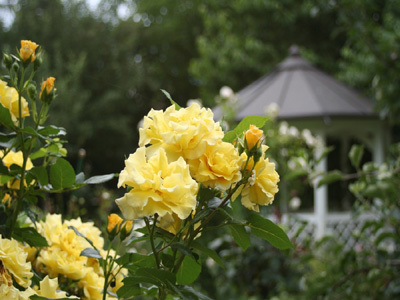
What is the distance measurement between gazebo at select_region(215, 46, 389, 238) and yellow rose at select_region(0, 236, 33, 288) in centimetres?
577

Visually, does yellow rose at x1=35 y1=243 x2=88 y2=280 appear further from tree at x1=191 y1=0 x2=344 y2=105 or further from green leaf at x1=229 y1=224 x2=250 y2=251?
tree at x1=191 y1=0 x2=344 y2=105

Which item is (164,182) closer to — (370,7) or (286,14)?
(370,7)

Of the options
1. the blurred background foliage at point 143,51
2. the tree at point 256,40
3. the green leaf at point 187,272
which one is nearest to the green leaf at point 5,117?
the green leaf at point 187,272

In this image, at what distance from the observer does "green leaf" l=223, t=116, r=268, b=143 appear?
0.70 meters

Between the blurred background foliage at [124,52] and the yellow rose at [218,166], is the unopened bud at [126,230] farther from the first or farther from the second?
the blurred background foliage at [124,52]

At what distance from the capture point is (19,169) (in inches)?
31.7

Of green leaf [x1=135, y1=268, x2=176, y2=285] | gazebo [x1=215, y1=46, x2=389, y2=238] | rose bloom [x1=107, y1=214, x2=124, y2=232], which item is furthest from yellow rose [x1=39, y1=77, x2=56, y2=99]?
gazebo [x1=215, y1=46, x2=389, y2=238]

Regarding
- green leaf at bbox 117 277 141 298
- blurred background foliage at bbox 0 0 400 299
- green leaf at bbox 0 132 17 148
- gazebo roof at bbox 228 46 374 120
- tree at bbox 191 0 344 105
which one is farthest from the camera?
tree at bbox 191 0 344 105

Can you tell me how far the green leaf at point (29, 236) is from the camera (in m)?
0.79

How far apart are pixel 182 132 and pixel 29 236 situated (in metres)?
0.34

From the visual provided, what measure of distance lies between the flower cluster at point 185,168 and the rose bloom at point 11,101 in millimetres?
245

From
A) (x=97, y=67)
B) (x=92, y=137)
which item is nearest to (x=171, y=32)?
(x=97, y=67)

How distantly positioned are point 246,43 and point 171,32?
15.7ft

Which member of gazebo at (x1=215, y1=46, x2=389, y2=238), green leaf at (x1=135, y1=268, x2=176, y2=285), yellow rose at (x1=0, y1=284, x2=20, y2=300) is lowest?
gazebo at (x1=215, y1=46, x2=389, y2=238)
